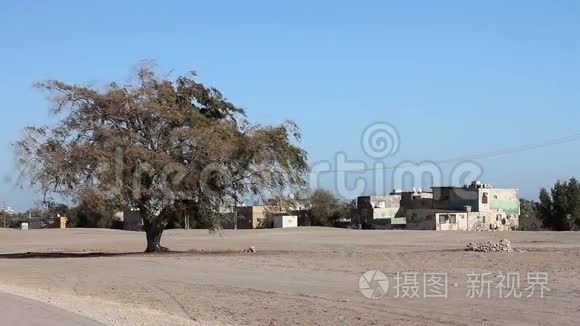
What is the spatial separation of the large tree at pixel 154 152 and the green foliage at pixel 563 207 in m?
60.9

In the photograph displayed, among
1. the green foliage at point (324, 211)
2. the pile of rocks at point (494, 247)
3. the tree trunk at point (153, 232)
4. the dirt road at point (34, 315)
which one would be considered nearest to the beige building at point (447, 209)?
the green foliage at point (324, 211)

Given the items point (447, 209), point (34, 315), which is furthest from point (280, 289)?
point (447, 209)

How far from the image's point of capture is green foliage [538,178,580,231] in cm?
8869

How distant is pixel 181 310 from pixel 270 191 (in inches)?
854

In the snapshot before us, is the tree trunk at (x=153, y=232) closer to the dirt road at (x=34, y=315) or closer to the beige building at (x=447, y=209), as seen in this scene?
the dirt road at (x=34, y=315)

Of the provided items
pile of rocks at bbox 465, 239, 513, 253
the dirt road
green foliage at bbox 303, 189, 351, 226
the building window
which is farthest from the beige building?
the dirt road

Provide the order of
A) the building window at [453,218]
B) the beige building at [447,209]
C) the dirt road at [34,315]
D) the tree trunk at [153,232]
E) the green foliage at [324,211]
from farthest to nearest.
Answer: the green foliage at [324,211], the beige building at [447,209], the building window at [453,218], the tree trunk at [153,232], the dirt road at [34,315]

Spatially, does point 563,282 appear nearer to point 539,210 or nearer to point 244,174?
point 244,174

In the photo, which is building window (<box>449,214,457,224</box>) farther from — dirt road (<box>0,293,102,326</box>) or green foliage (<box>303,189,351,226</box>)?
dirt road (<box>0,293,102,326</box>)

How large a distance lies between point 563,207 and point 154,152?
66.7m

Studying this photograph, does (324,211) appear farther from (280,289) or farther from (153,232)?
(280,289)

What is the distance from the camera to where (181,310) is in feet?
52.7

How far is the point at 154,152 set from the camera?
35.5 m

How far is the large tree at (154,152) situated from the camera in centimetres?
3481
